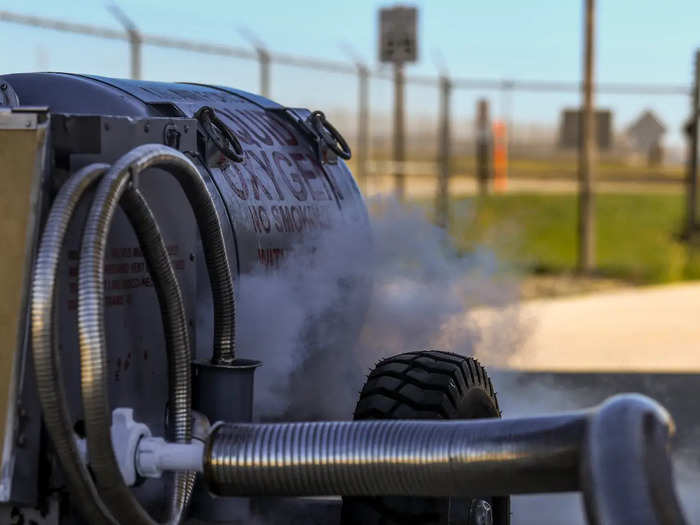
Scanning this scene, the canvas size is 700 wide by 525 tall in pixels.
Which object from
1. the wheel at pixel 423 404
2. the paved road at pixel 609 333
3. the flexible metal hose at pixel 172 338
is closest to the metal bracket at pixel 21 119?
the flexible metal hose at pixel 172 338

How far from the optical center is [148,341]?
4.56m

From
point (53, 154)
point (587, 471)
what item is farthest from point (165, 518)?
point (587, 471)

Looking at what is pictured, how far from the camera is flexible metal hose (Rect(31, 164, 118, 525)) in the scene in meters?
3.74

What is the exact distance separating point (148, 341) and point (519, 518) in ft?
10.1

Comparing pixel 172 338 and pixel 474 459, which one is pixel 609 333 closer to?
pixel 172 338

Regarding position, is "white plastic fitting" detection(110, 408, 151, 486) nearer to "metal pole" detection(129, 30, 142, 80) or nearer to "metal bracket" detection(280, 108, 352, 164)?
"metal bracket" detection(280, 108, 352, 164)

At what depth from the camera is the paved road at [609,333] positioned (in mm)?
11805

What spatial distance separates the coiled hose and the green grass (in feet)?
28.8

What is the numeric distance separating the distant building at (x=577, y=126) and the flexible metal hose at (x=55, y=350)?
20.0 m

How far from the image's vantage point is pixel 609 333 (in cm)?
1408

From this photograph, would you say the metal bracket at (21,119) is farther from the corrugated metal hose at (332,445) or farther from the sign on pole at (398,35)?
the sign on pole at (398,35)

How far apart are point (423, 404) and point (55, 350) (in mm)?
1485

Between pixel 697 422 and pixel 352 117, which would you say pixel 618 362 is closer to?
pixel 697 422

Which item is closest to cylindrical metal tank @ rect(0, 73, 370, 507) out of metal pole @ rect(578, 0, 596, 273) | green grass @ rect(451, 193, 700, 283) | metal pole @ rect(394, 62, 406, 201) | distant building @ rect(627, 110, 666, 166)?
green grass @ rect(451, 193, 700, 283)
